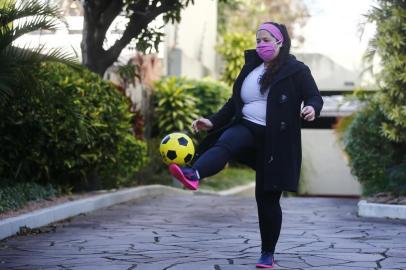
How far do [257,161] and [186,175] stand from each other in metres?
0.72

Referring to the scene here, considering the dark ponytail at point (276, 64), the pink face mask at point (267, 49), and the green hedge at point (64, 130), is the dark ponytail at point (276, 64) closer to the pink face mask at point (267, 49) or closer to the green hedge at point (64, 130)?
the pink face mask at point (267, 49)

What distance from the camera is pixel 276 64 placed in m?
6.04

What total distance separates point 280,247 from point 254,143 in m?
1.89

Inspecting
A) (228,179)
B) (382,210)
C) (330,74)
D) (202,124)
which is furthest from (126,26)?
(330,74)

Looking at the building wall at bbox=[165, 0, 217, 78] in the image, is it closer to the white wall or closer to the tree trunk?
the white wall

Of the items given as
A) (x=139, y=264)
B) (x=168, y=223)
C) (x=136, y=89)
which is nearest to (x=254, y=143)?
(x=139, y=264)

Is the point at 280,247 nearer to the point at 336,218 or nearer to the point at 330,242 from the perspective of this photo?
the point at 330,242

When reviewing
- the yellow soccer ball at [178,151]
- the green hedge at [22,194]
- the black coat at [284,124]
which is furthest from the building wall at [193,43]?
the yellow soccer ball at [178,151]

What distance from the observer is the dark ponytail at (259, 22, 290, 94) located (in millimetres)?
5953

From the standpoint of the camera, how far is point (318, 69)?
88.9 feet

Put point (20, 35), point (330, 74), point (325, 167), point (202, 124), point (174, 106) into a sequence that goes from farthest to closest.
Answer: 1. point (330, 74)
2. point (325, 167)
3. point (174, 106)
4. point (20, 35)
5. point (202, 124)

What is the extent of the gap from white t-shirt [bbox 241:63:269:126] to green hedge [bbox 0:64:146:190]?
157 inches

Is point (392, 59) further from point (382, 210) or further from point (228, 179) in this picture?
point (228, 179)

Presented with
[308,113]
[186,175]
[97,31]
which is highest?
[97,31]
